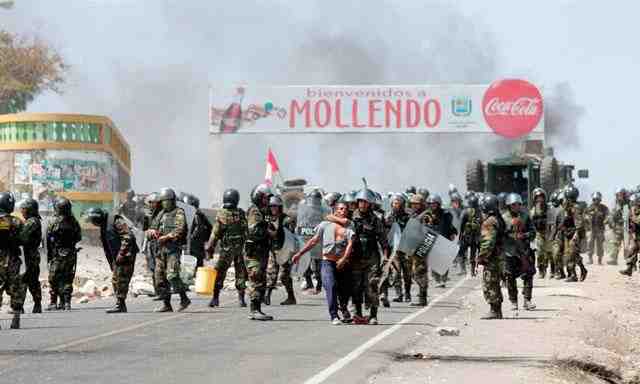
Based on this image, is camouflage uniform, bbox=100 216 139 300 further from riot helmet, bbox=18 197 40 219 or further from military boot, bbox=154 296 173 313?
riot helmet, bbox=18 197 40 219

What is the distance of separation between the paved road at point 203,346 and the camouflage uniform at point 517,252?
115 cm

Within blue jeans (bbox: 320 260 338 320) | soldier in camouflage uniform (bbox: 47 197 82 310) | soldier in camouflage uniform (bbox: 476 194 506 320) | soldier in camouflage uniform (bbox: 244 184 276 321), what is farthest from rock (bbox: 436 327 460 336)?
soldier in camouflage uniform (bbox: 47 197 82 310)

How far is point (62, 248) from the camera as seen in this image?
22562 mm

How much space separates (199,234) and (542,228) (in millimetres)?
8034

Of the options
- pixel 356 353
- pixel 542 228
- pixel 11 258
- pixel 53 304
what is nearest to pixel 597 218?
pixel 542 228

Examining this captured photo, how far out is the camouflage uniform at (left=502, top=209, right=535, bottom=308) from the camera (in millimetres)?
19797

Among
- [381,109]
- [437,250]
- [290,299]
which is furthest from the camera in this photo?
[381,109]

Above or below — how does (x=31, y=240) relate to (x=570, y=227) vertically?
below

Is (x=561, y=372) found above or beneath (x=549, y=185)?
beneath

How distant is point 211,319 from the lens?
19.5 m

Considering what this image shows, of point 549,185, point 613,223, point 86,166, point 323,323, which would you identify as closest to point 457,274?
point 613,223

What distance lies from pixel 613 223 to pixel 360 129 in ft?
62.9

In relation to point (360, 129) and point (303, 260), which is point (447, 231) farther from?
point (360, 129)

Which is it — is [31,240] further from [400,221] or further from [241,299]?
[400,221]
